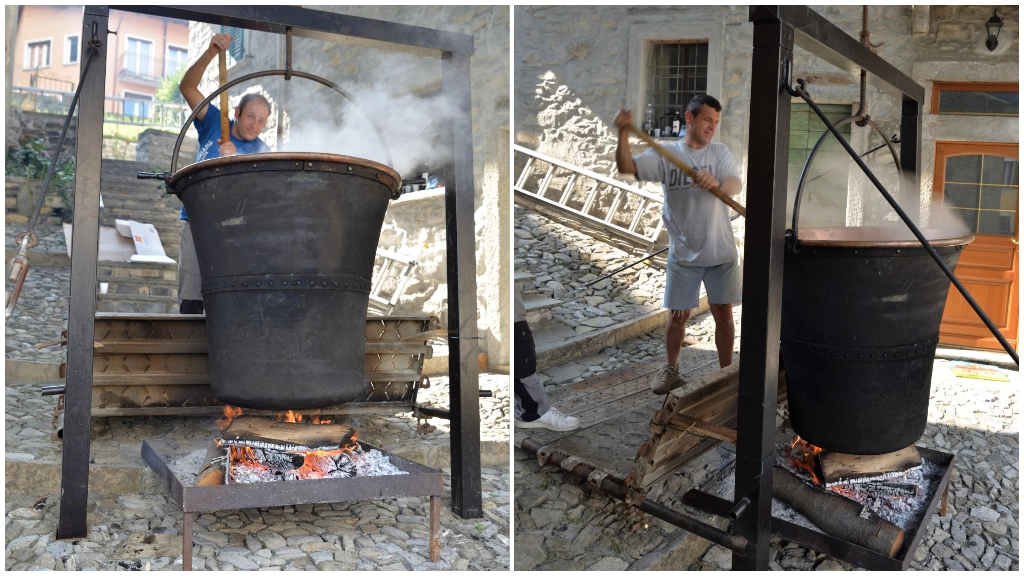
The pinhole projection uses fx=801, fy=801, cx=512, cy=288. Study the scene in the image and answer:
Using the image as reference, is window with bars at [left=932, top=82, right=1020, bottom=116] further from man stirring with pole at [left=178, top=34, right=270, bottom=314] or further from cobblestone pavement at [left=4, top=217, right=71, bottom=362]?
cobblestone pavement at [left=4, top=217, right=71, bottom=362]

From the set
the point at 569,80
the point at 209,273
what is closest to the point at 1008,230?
the point at 569,80

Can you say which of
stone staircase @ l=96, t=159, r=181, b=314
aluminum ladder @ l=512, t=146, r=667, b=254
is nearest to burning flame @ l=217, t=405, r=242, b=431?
stone staircase @ l=96, t=159, r=181, b=314

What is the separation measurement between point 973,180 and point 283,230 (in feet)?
22.5

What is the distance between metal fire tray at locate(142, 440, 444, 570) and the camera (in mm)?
2871

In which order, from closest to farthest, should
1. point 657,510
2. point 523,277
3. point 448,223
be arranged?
point 657,510 < point 448,223 < point 523,277

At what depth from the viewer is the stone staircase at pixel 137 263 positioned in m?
8.67


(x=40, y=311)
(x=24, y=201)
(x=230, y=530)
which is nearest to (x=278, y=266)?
(x=230, y=530)

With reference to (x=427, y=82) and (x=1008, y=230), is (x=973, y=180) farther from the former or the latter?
(x=427, y=82)

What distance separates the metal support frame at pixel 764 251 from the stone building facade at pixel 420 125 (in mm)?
3315

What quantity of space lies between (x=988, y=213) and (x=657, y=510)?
19.6 ft

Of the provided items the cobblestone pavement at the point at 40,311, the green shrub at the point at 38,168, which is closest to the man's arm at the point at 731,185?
the cobblestone pavement at the point at 40,311

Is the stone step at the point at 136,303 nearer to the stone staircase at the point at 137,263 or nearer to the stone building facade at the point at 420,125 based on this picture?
the stone staircase at the point at 137,263

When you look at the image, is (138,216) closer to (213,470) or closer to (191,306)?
(191,306)

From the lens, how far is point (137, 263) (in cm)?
936
